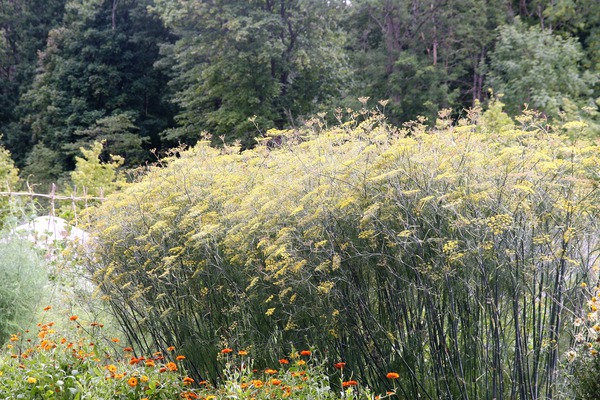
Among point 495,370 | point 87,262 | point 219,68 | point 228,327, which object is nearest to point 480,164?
point 495,370

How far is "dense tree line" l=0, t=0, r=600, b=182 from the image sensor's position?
17828 millimetres

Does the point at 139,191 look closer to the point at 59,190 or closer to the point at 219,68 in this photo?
the point at 219,68

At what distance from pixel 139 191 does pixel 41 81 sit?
23.9 m

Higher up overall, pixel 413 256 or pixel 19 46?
pixel 19 46

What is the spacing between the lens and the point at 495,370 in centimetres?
340

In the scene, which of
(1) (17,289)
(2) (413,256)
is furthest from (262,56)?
(2) (413,256)

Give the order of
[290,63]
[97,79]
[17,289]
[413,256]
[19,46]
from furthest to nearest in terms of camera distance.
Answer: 1. [19,46]
2. [97,79]
3. [290,63]
4. [17,289]
5. [413,256]

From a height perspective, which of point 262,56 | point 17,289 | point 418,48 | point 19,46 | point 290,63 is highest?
point 19,46

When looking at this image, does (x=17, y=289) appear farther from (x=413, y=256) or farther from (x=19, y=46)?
(x=19, y=46)

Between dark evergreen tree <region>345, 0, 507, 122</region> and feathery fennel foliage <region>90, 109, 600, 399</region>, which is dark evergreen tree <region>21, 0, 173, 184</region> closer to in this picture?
dark evergreen tree <region>345, 0, 507, 122</region>

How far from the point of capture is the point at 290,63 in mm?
18656

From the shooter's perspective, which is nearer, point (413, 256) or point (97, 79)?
point (413, 256)

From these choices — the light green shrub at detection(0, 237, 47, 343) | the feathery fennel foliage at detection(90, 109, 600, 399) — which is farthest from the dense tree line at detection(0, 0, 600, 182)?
the feathery fennel foliage at detection(90, 109, 600, 399)

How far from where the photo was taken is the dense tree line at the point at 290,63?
702 inches
